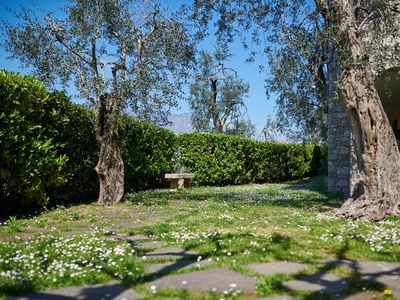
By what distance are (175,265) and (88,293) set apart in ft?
3.68

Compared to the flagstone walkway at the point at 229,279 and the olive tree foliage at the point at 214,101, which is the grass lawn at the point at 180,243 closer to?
the flagstone walkway at the point at 229,279

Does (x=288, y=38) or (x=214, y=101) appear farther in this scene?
(x=214, y=101)

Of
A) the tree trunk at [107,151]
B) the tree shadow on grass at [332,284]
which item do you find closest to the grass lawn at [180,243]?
the tree shadow on grass at [332,284]

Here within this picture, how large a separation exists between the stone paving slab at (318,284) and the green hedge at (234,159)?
1531cm

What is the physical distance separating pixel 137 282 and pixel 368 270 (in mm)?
2378

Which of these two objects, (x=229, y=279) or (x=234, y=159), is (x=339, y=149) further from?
(x=229, y=279)

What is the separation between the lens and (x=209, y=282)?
11.7ft

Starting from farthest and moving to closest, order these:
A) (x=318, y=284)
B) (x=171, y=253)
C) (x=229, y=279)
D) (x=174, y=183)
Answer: (x=174, y=183) → (x=171, y=253) → (x=229, y=279) → (x=318, y=284)

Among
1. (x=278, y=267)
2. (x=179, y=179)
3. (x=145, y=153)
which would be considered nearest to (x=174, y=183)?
(x=179, y=179)

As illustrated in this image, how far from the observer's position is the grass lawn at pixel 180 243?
3.71 m

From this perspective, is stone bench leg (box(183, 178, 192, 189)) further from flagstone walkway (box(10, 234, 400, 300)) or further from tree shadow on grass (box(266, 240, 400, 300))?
tree shadow on grass (box(266, 240, 400, 300))

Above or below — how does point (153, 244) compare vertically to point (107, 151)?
below

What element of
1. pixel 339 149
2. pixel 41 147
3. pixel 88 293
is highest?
pixel 339 149

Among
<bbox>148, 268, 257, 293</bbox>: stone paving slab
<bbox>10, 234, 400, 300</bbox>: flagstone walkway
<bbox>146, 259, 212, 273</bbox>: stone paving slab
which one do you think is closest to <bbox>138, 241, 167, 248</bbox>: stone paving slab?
<bbox>10, 234, 400, 300</bbox>: flagstone walkway
